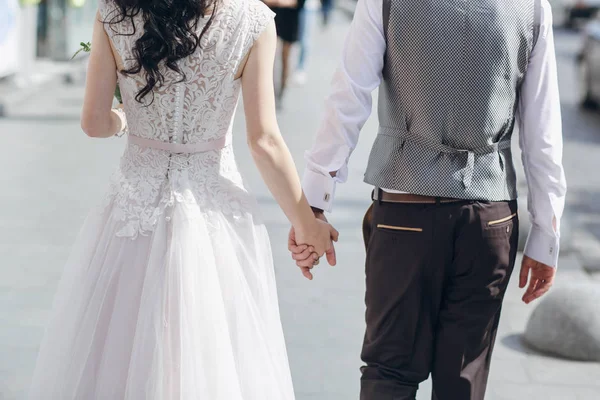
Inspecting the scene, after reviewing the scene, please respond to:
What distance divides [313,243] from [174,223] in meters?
0.46

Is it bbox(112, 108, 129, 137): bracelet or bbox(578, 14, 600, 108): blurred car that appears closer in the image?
bbox(112, 108, 129, 137): bracelet

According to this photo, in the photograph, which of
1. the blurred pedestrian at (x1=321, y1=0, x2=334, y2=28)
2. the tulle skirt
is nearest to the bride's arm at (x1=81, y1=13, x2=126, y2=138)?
the tulle skirt

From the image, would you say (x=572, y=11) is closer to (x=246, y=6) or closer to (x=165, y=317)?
(x=246, y=6)

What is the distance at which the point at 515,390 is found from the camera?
4332 mm

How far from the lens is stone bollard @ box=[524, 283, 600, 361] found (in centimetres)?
473

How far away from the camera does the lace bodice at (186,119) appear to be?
276cm

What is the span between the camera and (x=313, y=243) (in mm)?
3037

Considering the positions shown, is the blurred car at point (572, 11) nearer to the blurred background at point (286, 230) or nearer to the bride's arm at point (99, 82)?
the blurred background at point (286, 230)

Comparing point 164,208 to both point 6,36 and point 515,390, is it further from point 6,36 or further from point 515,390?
point 6,36

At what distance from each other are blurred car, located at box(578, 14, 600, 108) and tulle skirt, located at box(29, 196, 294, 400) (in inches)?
451

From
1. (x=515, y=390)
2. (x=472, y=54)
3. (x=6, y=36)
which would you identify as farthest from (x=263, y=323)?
(x=6, y=36)

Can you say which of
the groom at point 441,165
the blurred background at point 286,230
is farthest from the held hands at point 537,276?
the blurred background at point 286,230

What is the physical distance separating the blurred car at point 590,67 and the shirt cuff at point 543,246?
35.7 ft

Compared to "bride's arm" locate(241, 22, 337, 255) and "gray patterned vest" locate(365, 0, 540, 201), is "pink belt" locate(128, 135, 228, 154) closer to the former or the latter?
"bride's arm" locate(241, 22, 337, 255)
